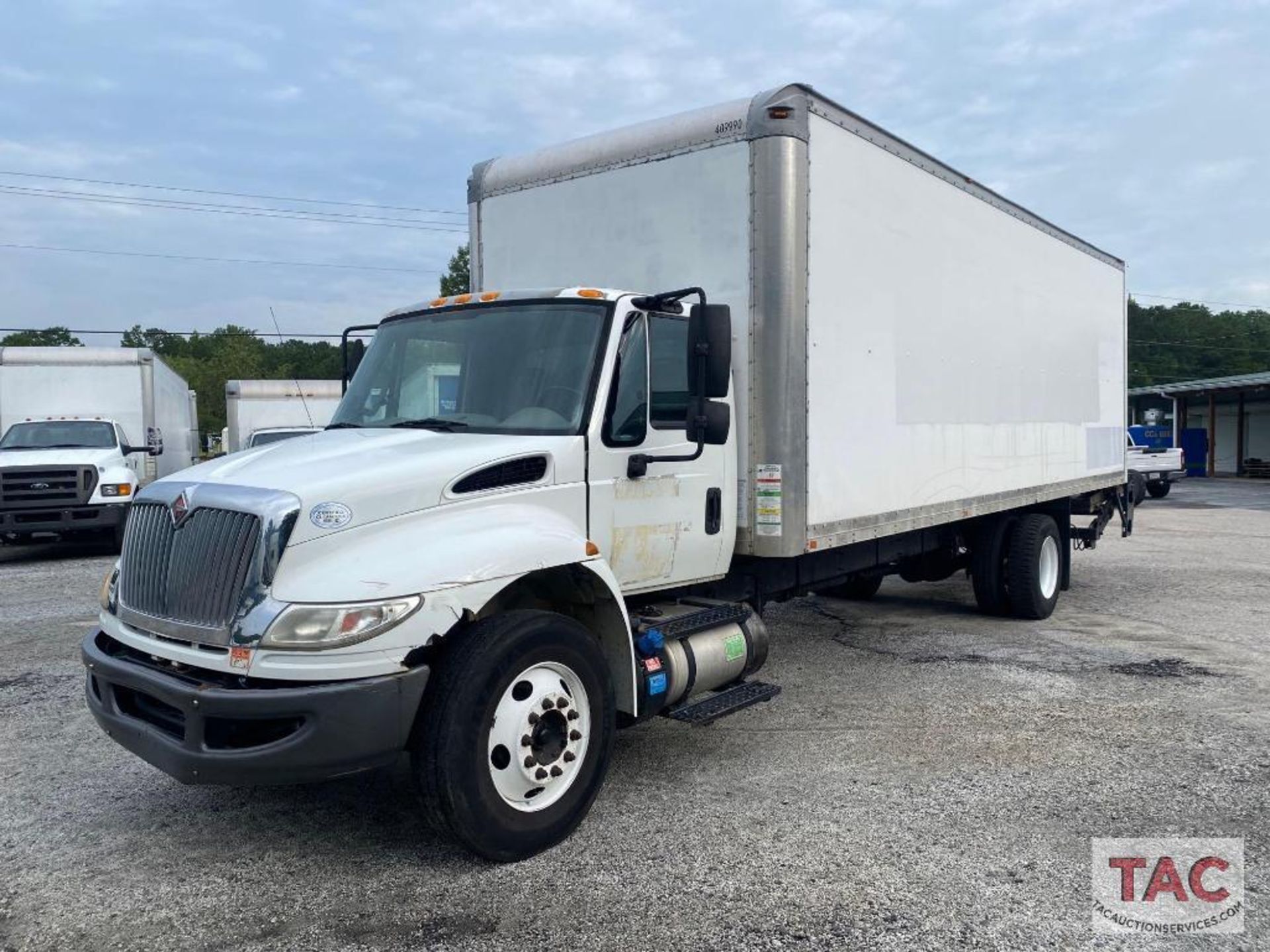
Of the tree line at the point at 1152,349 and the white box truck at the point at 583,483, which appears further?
the tree line at the point at 1152,349

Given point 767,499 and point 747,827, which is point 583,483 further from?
point 747,827

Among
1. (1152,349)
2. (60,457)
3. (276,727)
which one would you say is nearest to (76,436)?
(60,457)

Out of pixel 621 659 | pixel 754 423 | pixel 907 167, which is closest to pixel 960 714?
pixel 754 423

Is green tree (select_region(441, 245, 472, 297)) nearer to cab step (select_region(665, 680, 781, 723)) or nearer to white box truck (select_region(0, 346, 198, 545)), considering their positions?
white box truck (select_region(0, 346, 198, 545))

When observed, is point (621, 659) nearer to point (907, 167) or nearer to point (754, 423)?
point (754, 423)

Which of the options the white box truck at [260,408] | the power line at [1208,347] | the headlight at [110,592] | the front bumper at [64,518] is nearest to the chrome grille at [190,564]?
the headlight at [110,592]

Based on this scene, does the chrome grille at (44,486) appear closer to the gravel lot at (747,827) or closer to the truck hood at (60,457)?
the truck hood at (60,457)

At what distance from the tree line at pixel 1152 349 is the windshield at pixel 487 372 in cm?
6486

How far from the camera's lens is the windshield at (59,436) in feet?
49.6

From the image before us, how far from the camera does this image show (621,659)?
4.61 metres

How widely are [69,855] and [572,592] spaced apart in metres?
2.42

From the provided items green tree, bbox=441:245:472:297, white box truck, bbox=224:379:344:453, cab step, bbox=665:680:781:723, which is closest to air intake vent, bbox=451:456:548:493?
cab step, bbox=665:680:781:723

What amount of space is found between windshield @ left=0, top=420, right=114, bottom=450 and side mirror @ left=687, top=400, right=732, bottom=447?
13.3 meters

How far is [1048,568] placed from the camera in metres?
9.60
